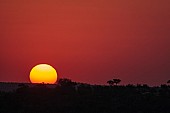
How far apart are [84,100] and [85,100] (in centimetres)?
10

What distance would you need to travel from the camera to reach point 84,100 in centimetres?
6469

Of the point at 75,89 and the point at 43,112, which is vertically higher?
the point at 75,89

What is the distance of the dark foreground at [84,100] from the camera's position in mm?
59969

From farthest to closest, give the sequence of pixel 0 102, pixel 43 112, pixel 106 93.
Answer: pixel 106 93
pixel 0 102
pixel 43 112

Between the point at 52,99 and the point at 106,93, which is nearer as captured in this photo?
the point at 52,99

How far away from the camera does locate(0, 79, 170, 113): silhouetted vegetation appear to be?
60.0 meters

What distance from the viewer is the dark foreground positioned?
5997cm

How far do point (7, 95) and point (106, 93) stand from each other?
10890mm

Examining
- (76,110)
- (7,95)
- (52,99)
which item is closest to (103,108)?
(76,110)

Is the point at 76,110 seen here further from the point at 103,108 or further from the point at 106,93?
the point at 106,93

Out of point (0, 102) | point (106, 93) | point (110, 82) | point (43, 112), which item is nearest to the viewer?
point (43, 112)

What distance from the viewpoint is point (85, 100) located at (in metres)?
64.7

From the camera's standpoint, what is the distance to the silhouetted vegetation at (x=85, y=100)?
60000mm

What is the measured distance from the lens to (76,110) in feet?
195
